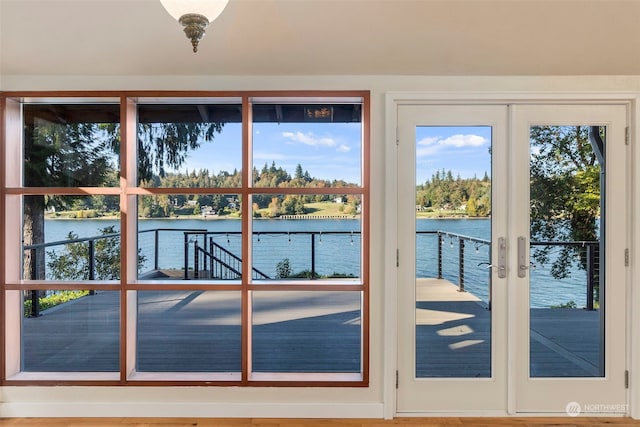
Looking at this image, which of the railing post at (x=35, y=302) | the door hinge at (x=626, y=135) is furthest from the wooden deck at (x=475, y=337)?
the railing post at (x=35, y=302)

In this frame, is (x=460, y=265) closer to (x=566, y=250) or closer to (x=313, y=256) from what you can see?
(x=566, y=250)

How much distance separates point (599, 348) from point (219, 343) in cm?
274

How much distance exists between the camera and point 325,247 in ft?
9.02

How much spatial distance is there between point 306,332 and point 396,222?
1.27 m

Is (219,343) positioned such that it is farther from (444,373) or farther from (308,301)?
(444,373)

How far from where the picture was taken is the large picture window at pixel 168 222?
265 cm

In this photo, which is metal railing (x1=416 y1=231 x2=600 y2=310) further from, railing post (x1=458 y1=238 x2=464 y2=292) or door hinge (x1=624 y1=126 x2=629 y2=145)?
door hinge (x1=624 y1=126 x2=629 y2=145)

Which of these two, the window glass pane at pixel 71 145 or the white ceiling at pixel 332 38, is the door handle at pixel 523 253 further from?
the window glass pane at pixel 71 145

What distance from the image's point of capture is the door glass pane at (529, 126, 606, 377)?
2605 millimetres

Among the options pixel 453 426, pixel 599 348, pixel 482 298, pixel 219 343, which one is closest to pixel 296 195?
pixel 219 343

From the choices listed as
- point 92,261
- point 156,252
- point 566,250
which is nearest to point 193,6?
point 156,252

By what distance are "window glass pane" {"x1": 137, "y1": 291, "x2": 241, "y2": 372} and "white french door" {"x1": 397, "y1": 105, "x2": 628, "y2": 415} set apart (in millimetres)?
1273

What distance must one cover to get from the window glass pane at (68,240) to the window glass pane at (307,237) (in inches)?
42.3

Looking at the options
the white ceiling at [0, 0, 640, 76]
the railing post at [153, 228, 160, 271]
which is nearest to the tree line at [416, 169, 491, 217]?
the white ceiling at [0, 0, 640, 76]
